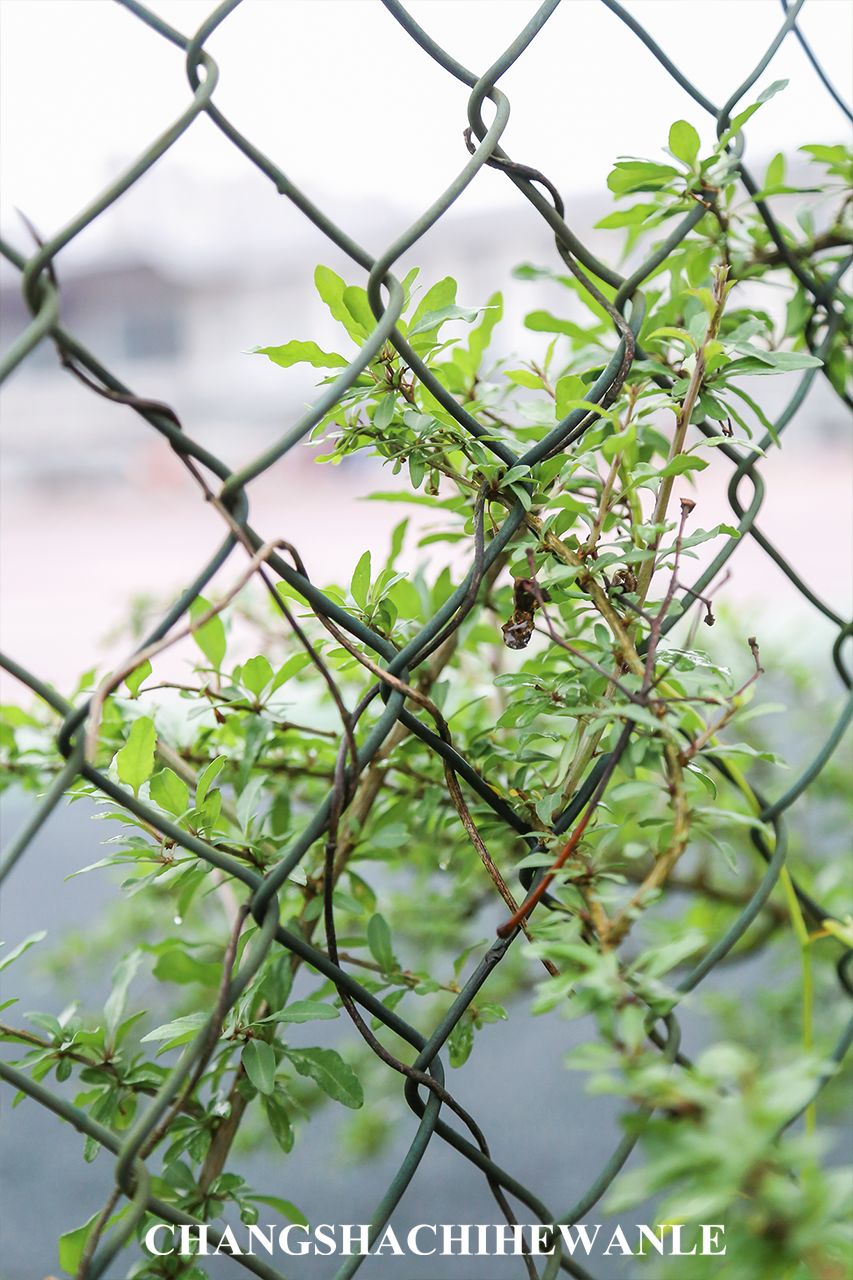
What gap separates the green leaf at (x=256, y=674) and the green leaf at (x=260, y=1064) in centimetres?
16

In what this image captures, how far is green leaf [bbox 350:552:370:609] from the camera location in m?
0.42

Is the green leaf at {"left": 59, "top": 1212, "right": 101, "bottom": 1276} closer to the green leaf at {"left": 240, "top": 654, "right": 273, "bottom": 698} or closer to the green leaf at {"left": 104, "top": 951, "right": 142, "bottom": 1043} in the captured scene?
the green leaf at {"left": 104, "top": 951, "right": 142, "bottom": 1043}

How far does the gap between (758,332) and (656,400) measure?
0.07 m

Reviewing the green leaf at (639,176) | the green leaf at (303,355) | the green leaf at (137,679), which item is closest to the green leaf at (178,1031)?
the green leaf at (137,679)

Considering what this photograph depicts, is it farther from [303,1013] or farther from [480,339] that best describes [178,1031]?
[480,339]

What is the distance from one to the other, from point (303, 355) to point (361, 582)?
94mm

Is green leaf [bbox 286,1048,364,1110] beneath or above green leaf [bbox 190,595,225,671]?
beneath

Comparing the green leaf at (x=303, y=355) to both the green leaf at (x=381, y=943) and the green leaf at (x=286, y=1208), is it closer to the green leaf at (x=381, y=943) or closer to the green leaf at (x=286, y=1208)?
the green leaf at (x=381, y=943)

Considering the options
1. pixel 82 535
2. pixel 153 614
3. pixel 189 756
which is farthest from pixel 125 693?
pixel 82 535

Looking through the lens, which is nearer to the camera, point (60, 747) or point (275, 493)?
point (60, 747)

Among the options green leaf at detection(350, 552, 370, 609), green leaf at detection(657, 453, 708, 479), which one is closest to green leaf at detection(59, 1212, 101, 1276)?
green leaf at detection(350, 552, 370, 609)

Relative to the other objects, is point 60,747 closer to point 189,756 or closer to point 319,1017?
point 319,1017

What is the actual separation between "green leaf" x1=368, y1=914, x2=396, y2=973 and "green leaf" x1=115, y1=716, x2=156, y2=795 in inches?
5.8

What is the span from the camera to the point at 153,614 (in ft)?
3.00
